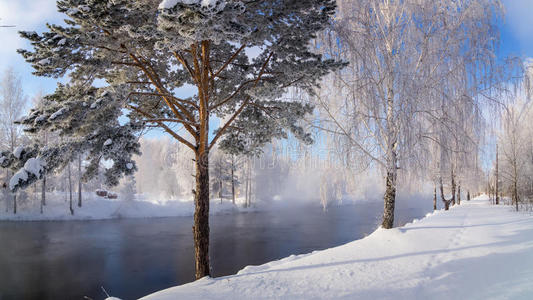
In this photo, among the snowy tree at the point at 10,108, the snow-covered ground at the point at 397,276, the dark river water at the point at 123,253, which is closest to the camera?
the snow-covered ground at the point at 397,276

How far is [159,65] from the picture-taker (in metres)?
7.62

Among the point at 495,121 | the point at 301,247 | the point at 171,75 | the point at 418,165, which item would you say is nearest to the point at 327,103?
the point at 418,165

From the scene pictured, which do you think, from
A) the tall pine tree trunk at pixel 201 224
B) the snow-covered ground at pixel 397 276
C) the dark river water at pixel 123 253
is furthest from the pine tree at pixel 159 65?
the dark river water at pixel 123 253

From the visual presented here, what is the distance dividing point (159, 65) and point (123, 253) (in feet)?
38.8

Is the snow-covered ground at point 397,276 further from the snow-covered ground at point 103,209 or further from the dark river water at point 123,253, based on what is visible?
the snow-covered ground at point 103,209

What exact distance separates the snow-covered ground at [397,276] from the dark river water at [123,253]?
254 inches

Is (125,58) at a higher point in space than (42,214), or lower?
higher

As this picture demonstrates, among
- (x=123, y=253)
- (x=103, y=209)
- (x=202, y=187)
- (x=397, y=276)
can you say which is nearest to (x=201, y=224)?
(x=202, y=187)

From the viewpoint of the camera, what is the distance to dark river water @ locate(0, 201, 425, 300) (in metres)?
10.5

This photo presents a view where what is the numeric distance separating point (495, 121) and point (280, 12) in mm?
7216

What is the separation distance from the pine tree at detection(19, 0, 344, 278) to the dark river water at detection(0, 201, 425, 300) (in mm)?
6404

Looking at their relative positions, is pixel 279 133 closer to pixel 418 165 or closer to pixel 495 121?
pixel 418 165

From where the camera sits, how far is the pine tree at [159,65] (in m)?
4.64

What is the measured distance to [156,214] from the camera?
3216 cm
